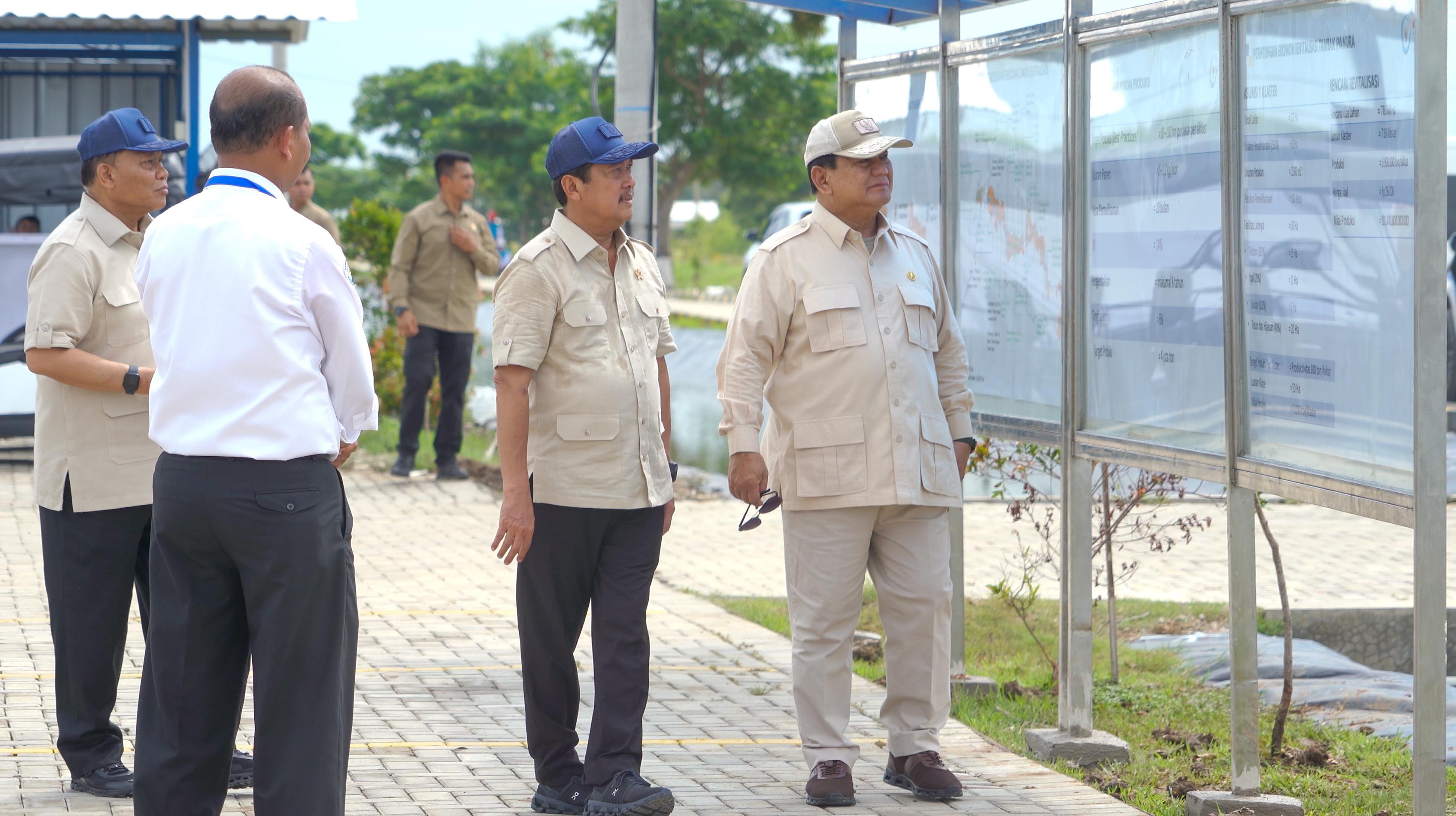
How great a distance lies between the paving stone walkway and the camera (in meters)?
4.96

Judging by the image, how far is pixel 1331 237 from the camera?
4.32 meters

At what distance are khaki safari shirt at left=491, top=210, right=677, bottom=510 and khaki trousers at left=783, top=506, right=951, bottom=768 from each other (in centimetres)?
58

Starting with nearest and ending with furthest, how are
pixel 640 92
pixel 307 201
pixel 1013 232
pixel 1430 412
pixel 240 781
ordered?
pixel 1430 412, pixel 240 781, pixel 1013 232, pixel 640 92, pixel 307 201

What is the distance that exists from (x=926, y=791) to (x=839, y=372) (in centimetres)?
129

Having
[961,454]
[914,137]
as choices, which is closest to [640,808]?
[961,454]

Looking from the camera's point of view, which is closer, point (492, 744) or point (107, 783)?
point (107, 783)

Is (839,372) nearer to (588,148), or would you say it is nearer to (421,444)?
(588,148)

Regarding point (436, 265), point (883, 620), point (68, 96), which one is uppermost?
point (68, 96)

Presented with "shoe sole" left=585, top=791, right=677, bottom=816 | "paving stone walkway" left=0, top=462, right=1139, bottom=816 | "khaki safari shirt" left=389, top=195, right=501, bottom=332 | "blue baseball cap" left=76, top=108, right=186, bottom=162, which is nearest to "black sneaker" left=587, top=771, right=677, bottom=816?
"shoe sole" left=585, top=791, right=677, bottom=816

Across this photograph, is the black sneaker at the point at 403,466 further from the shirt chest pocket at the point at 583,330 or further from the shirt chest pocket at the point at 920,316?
the shirt chest pocket at the point at 583,330

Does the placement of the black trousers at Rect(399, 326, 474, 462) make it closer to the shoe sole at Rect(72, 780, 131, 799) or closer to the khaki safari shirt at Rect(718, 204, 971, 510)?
the khaki safari shirt at Rect(718, 204, 971, 510)

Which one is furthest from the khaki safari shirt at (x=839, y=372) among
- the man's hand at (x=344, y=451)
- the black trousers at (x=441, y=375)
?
the black trousers at (x=441, y=375)

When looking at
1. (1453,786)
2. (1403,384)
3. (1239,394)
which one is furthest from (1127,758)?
(1403,384)

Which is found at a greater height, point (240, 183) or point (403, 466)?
point (240, 183)
